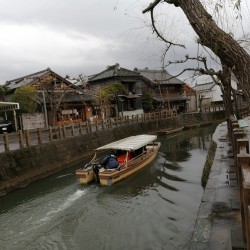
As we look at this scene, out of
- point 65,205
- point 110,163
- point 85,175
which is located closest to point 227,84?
point 110,163

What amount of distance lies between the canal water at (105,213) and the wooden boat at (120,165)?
39 cm

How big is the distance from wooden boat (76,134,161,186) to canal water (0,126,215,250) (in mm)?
391

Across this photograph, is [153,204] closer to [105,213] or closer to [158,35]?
[105,213]

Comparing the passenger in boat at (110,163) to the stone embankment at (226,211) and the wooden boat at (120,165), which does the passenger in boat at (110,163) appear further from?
the stone embankment at (226,211)

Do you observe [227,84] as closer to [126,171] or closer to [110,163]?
[126,171]

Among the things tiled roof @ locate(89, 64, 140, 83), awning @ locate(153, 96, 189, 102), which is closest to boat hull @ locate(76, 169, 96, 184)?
tiled roof @ locate(89, 64, 140, 83)

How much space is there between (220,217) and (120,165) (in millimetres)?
8772

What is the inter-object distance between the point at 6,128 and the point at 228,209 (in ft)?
77.4

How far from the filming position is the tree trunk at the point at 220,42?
11.5 feet

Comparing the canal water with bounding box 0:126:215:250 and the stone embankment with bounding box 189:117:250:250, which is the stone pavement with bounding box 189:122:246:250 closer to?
the stone embankment with bounding box 189:117:250:250

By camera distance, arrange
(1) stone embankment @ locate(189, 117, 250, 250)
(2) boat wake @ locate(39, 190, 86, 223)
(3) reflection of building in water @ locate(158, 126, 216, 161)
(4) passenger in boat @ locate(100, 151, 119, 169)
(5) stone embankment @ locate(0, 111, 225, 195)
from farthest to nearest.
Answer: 1. (3) reflection of building in water @ locate(158, 126, 216, 161)
2. (5) stone embankment @ locate(0, 111, 225, 195)
3. (4) passenger in boat @ locate(100, 151, 119, 169)
4. (2) boat wake @ locate(39, 190, 86, 223)
5. (1) stone embankment @ locate(189, 117, 250, 250)

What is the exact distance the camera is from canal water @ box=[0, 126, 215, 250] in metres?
9.09

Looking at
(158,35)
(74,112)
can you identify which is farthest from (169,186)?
(74,112)

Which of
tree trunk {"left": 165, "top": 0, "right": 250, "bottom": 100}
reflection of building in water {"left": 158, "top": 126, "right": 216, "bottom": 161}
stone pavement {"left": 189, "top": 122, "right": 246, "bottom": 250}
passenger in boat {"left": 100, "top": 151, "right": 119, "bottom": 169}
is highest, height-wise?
tree trunk {"left": 165, "top": 0, "right": 250, "bottom": 100}
